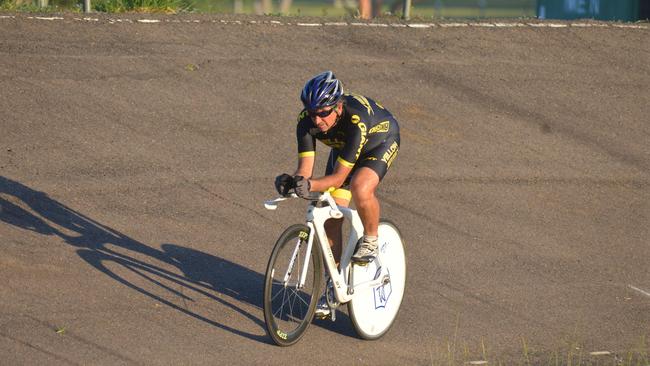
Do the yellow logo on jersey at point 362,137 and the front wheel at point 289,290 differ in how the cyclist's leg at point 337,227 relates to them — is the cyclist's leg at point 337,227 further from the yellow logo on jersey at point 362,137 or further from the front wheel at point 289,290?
the yellow logo on jersey at point 362,137

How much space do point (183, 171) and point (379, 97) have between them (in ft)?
10.2

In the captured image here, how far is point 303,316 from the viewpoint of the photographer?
317 inches

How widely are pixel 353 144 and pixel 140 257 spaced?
8.04 feet

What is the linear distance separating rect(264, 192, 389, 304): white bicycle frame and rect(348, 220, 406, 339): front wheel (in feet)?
0.17

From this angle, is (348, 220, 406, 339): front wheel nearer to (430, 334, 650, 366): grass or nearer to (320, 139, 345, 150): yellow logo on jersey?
(430, 334, 650, 366): grass

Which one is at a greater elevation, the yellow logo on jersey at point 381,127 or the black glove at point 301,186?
the yellow logo on jersey at point 381,127

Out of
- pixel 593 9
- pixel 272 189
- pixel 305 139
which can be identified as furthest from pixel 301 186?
pixel 593 9

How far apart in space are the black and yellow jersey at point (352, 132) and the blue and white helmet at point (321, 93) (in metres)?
0.29

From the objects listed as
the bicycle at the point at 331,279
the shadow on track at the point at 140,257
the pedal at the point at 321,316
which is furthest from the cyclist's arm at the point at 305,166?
the shadow on track at the point at 140,257

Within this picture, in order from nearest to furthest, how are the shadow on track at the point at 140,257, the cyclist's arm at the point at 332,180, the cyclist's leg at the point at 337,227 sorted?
the cyclist's arm at the point at 332,180 < the cyclist's leg at the point at 337,227 < the shadow on track at the point at 140,257

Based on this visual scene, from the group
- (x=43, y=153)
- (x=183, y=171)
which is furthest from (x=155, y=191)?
(x=43, y=153)

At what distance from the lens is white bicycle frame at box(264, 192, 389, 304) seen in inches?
301

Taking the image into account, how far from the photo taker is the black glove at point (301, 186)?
7.41 m

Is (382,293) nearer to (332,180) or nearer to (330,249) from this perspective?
(330,249)
